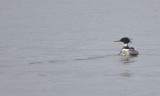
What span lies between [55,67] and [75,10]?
32.4m

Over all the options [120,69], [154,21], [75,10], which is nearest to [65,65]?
[120,69]

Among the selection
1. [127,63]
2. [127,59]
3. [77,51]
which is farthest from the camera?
[77,51]

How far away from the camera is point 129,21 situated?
52562 mm

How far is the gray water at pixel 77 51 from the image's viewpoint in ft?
81.0

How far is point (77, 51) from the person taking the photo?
35094mm

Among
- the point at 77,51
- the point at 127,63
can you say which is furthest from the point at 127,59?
the point at 77,51

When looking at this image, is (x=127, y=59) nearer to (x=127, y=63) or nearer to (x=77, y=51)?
(x=127, y=63)

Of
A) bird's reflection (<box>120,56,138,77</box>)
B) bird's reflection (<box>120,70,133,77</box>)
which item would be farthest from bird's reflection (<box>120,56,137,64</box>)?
bird's reflection (<box>120,70,133,77</box>)

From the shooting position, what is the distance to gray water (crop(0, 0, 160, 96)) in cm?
2470

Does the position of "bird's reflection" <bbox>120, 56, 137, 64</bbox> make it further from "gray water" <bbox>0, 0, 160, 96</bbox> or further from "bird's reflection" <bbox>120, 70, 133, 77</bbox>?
"bird's reflection" <bbox>120, 70, 133, 77</bbox>

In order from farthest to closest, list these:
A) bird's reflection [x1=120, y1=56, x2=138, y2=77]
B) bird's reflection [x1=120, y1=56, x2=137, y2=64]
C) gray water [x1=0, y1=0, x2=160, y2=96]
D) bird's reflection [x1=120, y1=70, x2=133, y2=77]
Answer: bird's reflection [x1=120, y1=56, x2=137, y2=64], bird's reflection [x1=120, y1=56, x2=138, y2=77], bird's reflection [x1=120, y1=70, x2=133, y2=77], gray water [x1=0, y1=0, x2=160, y2=96]

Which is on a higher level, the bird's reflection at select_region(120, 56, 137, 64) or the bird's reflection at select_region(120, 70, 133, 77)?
the bird's reflection at select_region(120, 70, 133, 77)

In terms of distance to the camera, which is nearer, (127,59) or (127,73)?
(127,73)

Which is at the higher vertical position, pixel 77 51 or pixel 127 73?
pixel 127 73
